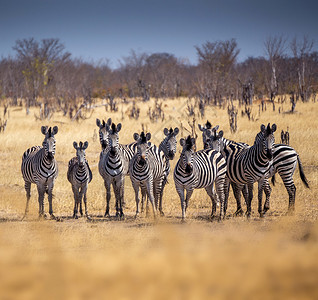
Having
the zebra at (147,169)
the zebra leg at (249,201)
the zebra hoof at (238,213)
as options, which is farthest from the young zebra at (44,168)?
the zebra leg at (249,201)

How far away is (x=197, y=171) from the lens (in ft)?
26.5

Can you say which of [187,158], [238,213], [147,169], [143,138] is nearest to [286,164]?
[238,213]

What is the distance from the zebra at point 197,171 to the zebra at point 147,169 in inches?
28.9

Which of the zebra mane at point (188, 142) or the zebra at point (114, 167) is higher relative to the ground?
the zebra mane at point (188, 142)

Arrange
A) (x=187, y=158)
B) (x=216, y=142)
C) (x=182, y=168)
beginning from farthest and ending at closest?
(x=216, y=142) → (x=182, y=168) → (x=187, y=158)

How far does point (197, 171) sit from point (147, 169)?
4.05ft

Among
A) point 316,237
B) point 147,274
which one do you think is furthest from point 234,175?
point 147,274

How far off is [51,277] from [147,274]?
410 millimetres

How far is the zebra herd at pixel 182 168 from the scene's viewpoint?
8.27 m

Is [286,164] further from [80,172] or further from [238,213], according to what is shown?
[80,172]

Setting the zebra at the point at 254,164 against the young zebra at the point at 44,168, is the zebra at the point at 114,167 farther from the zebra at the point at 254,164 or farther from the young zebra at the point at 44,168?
the zebra at the point at 254,164

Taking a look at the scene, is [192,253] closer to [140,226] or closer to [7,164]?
[140,226]

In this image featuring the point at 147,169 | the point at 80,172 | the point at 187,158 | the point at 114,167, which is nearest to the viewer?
the point at 187,158

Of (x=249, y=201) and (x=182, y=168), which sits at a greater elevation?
(x=182, y=168)
